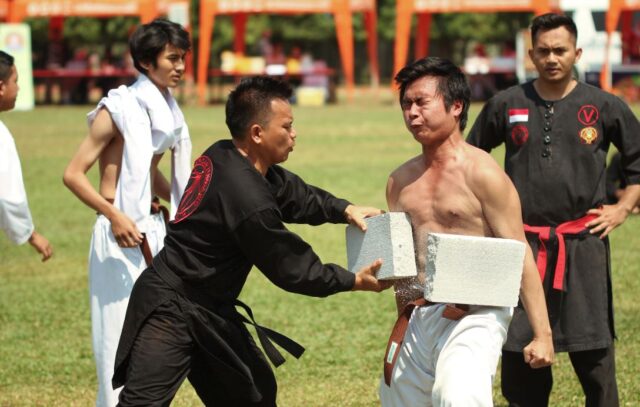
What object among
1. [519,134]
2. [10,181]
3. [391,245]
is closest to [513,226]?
Result: [391,245]

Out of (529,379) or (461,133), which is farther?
(529,379)

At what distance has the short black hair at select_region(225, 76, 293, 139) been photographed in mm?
4195

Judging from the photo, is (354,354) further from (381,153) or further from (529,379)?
(381,153)

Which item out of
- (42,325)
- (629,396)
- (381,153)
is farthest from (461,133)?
(381,153)

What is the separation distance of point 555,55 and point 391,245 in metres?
1.50

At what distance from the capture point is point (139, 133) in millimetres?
5219

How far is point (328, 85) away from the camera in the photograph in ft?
106

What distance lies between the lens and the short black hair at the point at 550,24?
16.9 ft

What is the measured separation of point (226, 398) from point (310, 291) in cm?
59

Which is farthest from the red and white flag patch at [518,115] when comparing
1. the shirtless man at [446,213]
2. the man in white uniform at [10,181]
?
the man in white uniform at [10,181]

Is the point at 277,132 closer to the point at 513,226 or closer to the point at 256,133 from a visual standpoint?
the point at 256,133

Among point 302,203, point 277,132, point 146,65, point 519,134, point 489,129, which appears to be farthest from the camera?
point 146,65

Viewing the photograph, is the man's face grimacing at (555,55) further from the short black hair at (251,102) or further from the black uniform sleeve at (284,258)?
the black uniform sleeve at (284,258)

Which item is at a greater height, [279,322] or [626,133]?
[626,133]
